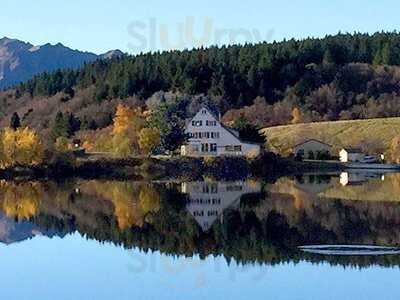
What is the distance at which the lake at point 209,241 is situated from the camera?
1970cm

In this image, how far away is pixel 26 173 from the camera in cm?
6362

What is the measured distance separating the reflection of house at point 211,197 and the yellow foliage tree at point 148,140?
50.9 feet

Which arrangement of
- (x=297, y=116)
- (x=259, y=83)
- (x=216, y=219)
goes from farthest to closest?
1. (x=259, y=83)
2. (x=297, y=116)
3. (x=216, y=219)

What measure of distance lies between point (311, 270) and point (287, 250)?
354 centimetres

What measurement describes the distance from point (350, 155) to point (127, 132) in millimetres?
24362

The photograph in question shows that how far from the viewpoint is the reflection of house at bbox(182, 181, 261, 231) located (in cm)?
3475

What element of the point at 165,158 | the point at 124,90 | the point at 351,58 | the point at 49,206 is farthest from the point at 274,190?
the point at 351,58

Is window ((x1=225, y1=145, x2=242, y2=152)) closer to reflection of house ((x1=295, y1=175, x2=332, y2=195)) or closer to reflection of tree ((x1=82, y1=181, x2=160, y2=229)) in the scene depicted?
reflection of house ((x1=295, y1=175, x2=332, y2=195))

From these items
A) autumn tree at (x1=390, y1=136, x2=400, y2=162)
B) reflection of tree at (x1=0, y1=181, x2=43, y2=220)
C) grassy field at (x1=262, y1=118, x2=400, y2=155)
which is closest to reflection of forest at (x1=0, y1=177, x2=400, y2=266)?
reflection of tree at (x1=0, y1=181, x2=43, y2=220)

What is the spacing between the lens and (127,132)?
7312 centimetres

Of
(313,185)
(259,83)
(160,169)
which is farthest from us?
(259,83)

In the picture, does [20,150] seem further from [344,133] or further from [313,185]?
[344,133]

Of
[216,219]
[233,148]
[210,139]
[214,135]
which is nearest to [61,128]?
[210,139]

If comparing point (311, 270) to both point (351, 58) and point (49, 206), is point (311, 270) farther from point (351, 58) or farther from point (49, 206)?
point (351, 58)
